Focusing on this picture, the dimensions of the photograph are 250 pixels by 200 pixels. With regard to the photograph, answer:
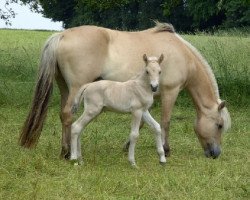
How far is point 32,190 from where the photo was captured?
17.5ft

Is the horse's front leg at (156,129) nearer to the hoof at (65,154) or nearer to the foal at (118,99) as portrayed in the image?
the foal at (118,99)

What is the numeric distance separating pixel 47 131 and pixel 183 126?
2.23 metres

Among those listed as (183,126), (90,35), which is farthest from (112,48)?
(183,126)

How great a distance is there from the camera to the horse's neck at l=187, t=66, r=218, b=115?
804 centimetres

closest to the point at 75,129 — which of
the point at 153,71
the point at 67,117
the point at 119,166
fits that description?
the point at 67,117

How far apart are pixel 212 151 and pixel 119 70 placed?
5.22 feet

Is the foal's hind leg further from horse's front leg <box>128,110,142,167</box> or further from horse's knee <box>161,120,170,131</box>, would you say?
horse's knee <box>161,120,170,131</box>

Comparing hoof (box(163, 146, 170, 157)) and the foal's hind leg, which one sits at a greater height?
the foal's hind leg

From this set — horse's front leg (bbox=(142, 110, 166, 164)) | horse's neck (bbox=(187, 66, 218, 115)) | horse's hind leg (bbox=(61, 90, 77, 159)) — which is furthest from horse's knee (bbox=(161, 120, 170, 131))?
horse's hind leg (bbox=(61, 90, 77, 159))

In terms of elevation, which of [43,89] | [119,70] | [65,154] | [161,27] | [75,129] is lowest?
[65,154]

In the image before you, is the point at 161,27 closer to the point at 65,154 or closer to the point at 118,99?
the point at 118,99

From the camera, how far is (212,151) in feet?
25.3

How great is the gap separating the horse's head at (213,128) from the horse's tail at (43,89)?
82.7 inches

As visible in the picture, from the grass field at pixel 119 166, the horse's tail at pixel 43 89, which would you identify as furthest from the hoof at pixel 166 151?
the horse's tail at pixel 43 89
